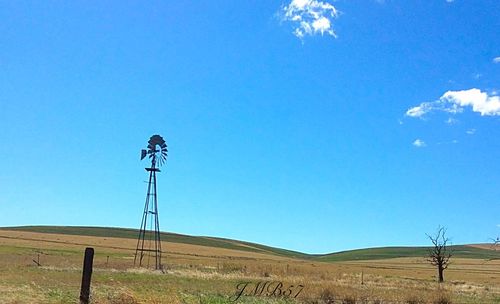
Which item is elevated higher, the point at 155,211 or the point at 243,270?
the point at 155,211

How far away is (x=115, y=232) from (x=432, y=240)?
12019 centimetres

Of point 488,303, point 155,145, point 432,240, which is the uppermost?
point 155,145

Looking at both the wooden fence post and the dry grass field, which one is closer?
the wooden fence post

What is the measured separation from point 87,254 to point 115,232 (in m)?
167

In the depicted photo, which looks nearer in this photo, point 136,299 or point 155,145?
point 136,299

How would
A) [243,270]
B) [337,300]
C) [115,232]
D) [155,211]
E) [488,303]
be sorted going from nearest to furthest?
1. [337,300]
2. [488,303]
3. [243,270]
4. [155,211]
5. [115,232]

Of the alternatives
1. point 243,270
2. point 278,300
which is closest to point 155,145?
point 243,270

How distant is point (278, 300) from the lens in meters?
16.2

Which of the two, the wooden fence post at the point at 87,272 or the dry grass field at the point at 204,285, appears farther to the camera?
the dry grass field at the point at 204,285

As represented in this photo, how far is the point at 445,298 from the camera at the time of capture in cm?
2042

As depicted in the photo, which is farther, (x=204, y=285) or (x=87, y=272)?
(x=204, y=285)

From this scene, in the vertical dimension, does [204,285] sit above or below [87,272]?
below

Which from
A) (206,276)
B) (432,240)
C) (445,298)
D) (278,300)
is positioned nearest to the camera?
(278,300)

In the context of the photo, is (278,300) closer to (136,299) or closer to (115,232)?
(136,299)
